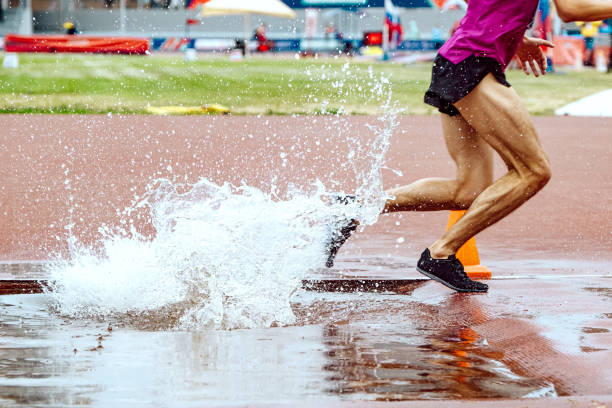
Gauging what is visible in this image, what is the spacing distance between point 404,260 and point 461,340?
2011 millimetres

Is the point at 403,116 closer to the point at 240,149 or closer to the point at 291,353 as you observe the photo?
the point at 240,149

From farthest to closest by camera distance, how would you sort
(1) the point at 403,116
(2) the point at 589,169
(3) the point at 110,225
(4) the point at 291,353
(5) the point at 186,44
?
(5) the point at 186,44, (1) the point at 403,116, (2) the point at 589,169, (3) the point at 110,225, (4) the point at 291,353

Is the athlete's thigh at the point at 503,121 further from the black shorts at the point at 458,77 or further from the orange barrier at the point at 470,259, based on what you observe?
the orange barrier at the point at 470,259

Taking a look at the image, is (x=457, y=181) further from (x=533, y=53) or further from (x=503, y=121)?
(x=533, y=53)

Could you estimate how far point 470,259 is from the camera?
586 cm

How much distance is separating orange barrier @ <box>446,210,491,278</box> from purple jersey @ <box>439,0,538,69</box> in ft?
3.60

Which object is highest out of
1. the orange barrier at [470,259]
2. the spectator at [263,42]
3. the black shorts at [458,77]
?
the black shorts at [458,77]

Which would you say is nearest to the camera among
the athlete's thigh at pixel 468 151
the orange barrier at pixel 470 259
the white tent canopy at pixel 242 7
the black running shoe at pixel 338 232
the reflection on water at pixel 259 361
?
the reflection on water at pixel 259 361

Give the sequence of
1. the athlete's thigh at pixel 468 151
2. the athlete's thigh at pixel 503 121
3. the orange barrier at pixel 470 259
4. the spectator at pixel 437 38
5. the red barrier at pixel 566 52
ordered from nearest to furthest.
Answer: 1. the athlete's thigh at pixel 503 121
2. the athlete's thigh at pixel 468 151
3. the orange barrier at pixel 470 259
4. the red barrier at pixel 566 52
5. the spectator at pixel 437 38

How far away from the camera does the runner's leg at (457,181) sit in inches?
207

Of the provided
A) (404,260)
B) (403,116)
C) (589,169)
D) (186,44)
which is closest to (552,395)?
(404,260)

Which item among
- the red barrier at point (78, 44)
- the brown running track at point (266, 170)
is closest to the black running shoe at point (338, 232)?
the brown running track at point (266, 170)

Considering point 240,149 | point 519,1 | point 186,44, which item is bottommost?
point 186,44

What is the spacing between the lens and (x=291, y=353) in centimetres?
402
